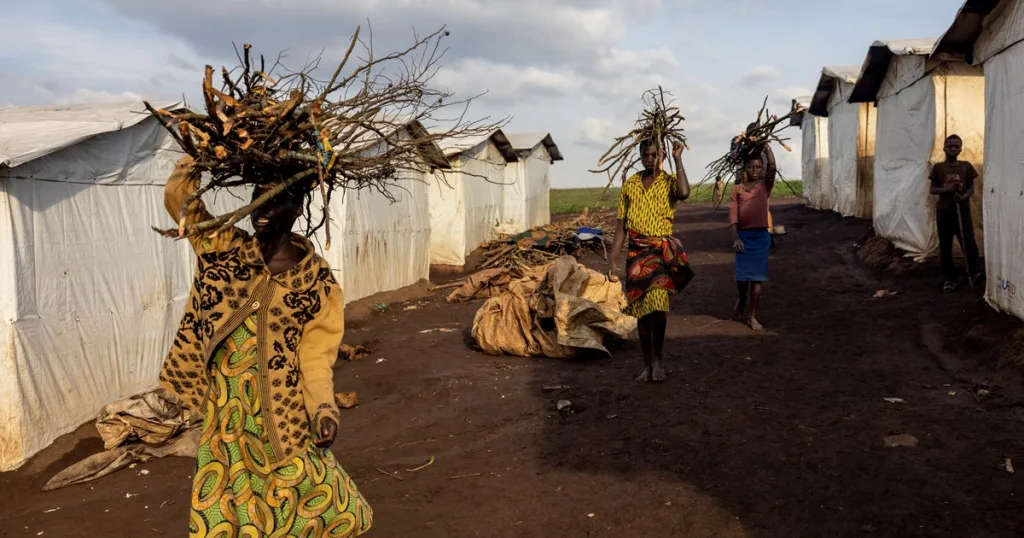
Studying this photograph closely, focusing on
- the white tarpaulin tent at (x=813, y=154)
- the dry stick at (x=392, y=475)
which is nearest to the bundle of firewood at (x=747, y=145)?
the dry stick at (x=392, y=475)

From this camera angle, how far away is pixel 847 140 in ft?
55.3

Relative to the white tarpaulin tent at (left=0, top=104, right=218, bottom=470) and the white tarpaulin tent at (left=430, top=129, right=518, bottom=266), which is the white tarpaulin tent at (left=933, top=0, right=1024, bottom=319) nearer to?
the white tarpaulin tent at (left=0, top=104, right=218, bottom=470)

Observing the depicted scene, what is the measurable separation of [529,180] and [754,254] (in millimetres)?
17563

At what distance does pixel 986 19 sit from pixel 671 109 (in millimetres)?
3844

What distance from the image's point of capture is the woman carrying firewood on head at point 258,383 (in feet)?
8.35

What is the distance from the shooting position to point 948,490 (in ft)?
12.9

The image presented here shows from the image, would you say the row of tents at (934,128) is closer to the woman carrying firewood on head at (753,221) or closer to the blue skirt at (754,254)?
the woman carrying firewood on head at (753,221)

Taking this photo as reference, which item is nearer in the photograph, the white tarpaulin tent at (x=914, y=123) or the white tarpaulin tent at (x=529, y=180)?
the white tarpaulin tent at (x=914, y=123)

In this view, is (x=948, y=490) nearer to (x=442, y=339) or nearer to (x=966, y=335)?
(x=966, y=335)

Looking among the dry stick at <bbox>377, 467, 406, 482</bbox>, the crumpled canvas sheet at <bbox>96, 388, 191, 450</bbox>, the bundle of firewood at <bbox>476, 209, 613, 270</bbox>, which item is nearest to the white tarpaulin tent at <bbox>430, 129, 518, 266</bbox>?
the bundle of firewood at <bbox>476, 209, 613, 270</bbox>

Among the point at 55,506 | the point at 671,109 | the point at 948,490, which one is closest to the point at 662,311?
the point at 671,109

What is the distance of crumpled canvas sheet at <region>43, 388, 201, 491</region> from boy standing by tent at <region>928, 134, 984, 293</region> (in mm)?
7988

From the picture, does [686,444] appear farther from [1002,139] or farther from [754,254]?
[1002,139]

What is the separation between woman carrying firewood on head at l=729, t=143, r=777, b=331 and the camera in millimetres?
8109
